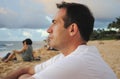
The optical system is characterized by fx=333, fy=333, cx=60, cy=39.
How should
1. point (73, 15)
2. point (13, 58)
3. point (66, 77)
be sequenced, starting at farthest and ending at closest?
point (13, 58), point (73, 15), point (66, 77)

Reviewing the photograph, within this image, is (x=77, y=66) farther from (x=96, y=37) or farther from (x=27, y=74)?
(x=96, y=37)

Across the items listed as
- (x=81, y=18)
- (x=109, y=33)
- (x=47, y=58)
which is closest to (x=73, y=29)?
(x=81, y=18)

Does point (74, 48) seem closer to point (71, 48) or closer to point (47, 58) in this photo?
point (71, 48)

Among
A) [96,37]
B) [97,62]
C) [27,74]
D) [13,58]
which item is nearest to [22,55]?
[13,58]

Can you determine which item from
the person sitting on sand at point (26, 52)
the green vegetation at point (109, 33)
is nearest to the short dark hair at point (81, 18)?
the person sitting on sand at point (26, 52)

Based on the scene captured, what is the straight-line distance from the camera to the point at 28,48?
1180cm

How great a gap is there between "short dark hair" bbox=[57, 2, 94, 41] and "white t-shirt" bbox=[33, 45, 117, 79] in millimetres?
177

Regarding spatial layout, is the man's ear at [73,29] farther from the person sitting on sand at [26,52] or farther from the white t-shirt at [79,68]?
the person sitting on sand at [26,52]

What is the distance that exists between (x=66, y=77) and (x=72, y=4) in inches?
24.6

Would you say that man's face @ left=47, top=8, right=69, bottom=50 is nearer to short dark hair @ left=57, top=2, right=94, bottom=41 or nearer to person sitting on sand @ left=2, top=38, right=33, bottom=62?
→ short dark hair @ left=57, top=2, right=94, bottom=41

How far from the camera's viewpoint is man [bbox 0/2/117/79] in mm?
2150

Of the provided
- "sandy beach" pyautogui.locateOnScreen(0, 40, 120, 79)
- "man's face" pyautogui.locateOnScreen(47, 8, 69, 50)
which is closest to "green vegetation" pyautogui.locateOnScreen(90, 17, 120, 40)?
"sandy beach" pyautogui.locateOnScreen(0, 40, 120, 79)

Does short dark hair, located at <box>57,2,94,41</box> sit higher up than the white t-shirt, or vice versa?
short dark hair, located at <box>57,2,94,41</box>

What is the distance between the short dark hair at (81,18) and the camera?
242cm
